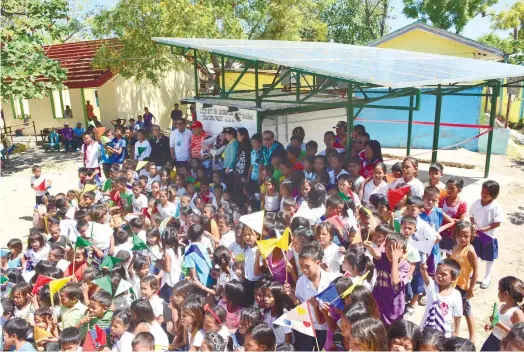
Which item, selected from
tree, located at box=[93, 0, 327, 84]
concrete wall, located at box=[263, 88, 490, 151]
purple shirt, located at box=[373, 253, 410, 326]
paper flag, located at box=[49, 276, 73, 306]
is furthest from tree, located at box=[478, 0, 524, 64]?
paper flag, located at box=[49, 276, 73, 306]

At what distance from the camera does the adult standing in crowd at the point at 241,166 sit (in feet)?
25.0

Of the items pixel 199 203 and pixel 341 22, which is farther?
pixel 341 22

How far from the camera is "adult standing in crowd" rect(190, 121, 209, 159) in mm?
8578

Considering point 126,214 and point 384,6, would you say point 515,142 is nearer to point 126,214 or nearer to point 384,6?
point 126,214

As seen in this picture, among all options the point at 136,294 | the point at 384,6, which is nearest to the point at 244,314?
the point at 136,294

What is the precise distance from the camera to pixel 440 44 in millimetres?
17969

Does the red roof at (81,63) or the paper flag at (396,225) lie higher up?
the red roof at (81,63)

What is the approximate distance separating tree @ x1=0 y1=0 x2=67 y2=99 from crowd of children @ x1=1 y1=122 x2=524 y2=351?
22.5ft

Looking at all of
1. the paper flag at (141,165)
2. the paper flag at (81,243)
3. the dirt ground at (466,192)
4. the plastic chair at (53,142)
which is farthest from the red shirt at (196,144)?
the plastic chair at (53,142)

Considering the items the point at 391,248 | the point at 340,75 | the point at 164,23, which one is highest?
the point at 164,23

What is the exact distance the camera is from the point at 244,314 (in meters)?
3.47

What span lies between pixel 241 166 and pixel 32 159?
10.1 meters

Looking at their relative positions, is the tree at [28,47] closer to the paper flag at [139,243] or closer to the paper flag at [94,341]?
the paper flag at [139,243]

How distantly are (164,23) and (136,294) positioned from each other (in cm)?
982
